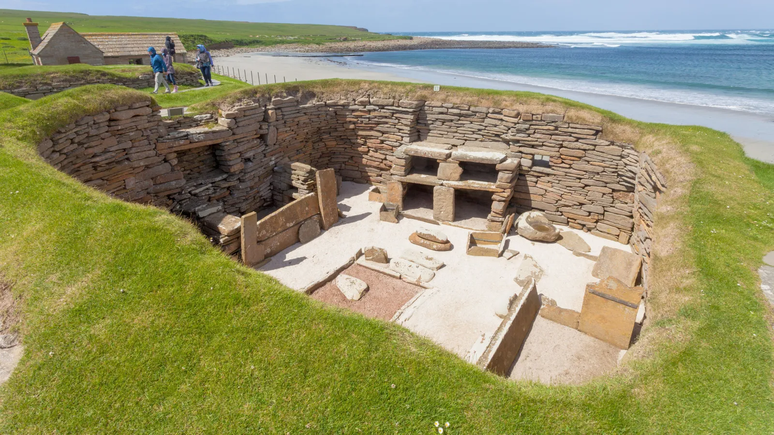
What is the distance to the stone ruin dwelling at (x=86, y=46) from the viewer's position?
17797mm

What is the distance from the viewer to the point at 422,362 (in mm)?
4246

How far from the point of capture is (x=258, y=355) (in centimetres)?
421

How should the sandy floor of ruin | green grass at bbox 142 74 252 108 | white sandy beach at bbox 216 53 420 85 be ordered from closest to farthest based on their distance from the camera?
1. the sandy floor of ruin
2. green grass at bbox 142 74 252 108
3. white sandy beach at bbox 216 53 420 85

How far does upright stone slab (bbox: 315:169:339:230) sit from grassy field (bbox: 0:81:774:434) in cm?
555

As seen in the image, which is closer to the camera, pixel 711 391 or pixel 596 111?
pixel 711 391

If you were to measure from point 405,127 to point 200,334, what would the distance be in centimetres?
1102

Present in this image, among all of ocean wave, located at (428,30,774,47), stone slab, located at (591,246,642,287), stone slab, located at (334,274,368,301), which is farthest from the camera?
ocean wave, located at (428,30,774,47)

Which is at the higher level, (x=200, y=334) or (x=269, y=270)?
(x=200, y=334)

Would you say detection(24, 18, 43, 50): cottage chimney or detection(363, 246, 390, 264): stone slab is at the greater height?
detection(24, 18, 43, 50): cottage chimney

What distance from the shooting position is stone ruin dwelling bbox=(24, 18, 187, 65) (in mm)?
17797

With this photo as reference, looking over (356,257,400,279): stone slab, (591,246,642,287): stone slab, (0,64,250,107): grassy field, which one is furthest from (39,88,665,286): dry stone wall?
(356,257,400,279): stone slab

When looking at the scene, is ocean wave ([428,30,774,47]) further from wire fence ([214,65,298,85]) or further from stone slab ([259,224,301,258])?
stone slab ([259,224,301,258])

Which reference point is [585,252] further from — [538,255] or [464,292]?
[464,292]

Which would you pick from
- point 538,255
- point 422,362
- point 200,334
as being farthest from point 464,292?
point 200,334
